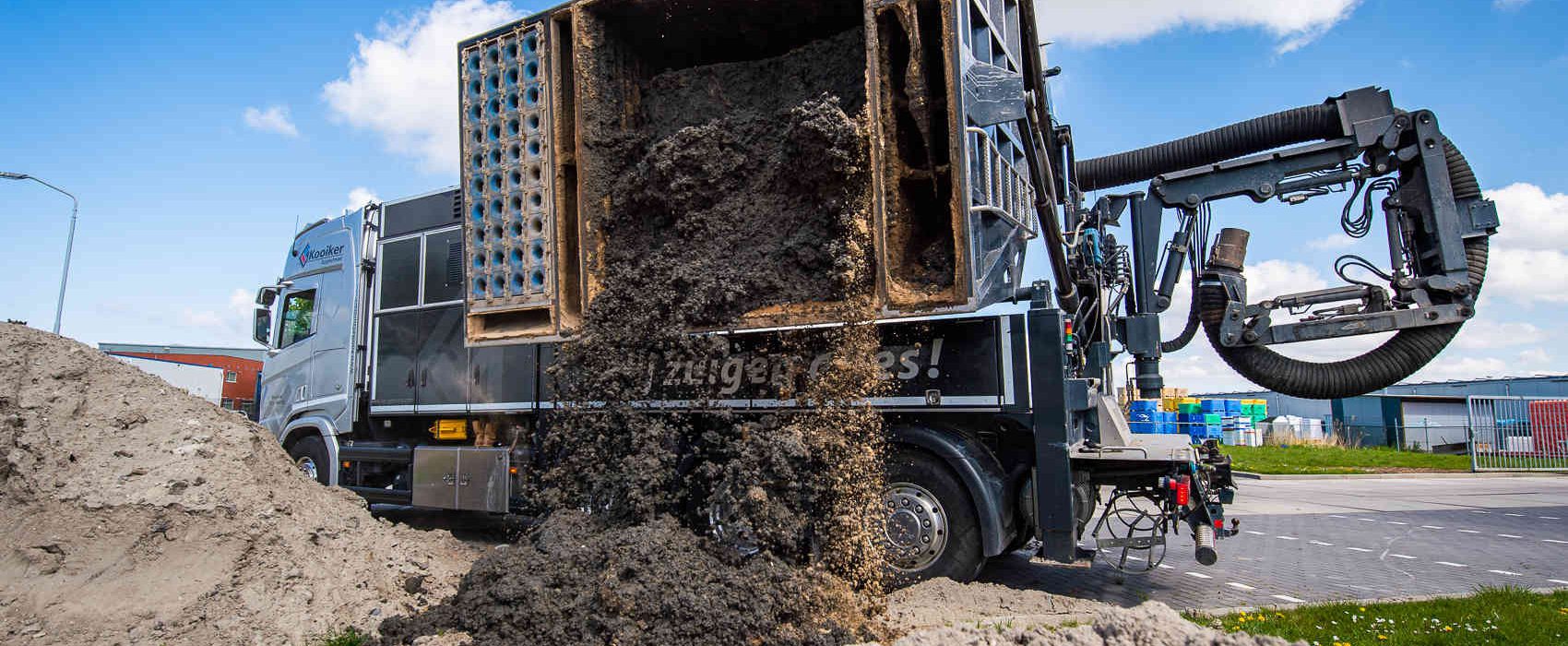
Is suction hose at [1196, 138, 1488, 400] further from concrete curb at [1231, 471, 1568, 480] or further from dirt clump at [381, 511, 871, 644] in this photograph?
concrete curb at [1231, 471, 1568, 480]

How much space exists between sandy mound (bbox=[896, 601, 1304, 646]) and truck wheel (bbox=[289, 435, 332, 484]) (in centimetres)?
749

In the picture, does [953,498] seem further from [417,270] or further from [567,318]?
[417,270]

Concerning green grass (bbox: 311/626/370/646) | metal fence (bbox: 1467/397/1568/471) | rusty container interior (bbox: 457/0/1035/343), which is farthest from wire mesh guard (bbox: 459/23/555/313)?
metal fence (bbox: 1467/397/1568/471)

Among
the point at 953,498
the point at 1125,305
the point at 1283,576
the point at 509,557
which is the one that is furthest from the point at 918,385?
the point at 1125,305

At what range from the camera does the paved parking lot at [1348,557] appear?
6000mm

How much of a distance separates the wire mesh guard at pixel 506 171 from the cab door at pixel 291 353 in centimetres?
404

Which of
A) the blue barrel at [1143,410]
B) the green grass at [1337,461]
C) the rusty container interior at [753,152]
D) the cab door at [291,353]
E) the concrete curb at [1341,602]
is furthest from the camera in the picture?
the green grass at [1337,461]

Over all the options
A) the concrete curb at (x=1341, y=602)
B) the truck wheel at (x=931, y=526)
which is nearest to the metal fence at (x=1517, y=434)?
the concrete curb at (x=1341, y=602)

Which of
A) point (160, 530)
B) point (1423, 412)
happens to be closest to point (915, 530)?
point (160, 530)

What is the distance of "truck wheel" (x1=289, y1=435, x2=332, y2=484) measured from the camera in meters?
8.97

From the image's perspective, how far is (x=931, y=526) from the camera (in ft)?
18.3

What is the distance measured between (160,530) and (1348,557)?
910cm

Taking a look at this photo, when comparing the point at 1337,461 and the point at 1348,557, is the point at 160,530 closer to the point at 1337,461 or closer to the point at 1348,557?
the point at 1348,557

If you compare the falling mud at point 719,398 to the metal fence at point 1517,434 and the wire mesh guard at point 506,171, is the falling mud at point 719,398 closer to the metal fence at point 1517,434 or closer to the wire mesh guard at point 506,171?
the wire mesh guard at point 506,171
